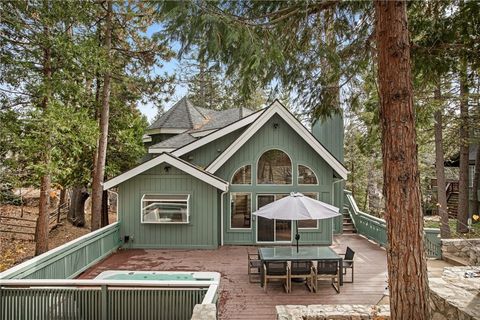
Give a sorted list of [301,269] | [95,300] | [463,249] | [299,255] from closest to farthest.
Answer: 1. [95,300]
2. [301,269]
3. [299,255]
4. [463,249]

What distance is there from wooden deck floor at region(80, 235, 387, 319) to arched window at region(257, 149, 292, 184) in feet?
8.55

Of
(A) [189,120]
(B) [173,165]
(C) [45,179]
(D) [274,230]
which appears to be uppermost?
(A) [189,120]

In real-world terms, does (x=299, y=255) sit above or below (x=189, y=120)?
below

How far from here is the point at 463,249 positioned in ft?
29.7

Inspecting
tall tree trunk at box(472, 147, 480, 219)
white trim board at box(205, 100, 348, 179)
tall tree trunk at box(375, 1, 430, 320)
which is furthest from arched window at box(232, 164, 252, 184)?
tall tree trunk at box(472, 147, 480, 219)

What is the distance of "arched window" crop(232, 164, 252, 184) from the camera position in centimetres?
1147

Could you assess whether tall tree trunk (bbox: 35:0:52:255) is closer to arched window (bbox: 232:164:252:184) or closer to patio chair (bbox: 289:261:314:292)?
arched window (bbox: 232:164:252:184)

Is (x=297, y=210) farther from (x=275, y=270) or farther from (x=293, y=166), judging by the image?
(x=293, y=166)

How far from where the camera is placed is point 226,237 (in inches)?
447

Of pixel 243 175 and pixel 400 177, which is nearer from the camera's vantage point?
pixel 400 177

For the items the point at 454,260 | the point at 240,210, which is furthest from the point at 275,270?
the point at 454,260

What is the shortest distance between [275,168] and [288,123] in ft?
5.58

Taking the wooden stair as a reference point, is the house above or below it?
above

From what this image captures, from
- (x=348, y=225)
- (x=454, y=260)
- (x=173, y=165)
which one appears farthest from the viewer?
(x=348, y=225)
